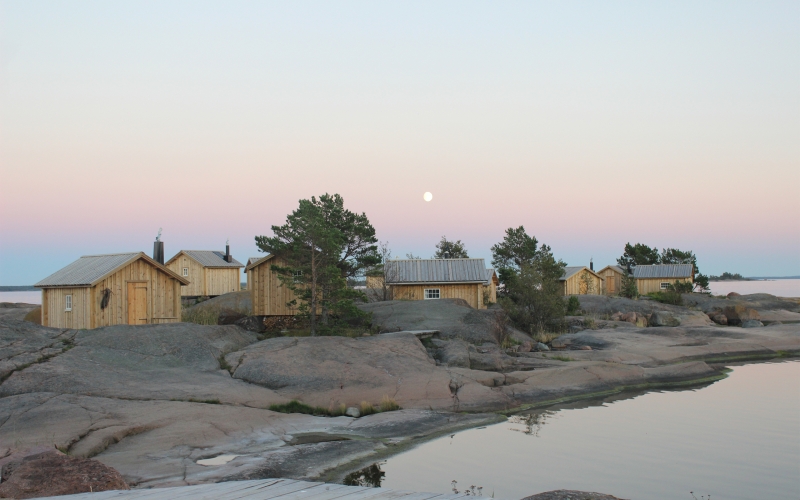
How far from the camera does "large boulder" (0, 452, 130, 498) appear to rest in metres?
8.27

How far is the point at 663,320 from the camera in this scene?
1678 inches

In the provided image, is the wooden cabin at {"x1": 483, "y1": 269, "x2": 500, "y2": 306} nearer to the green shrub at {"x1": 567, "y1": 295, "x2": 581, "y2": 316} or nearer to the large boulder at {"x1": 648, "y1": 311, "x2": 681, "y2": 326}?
the green shrub at {"x1": 567, "y1": 295, "x2": 581, "y2": 316}

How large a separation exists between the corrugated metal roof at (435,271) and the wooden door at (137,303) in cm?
1726

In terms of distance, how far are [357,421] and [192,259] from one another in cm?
4531

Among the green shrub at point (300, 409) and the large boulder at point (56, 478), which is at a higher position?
the large boulder at point (56, 478)

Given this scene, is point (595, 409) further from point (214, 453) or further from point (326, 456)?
point (214, 453)

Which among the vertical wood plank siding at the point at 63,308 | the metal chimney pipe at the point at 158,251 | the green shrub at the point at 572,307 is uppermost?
the metal chimney pipe at the point at 158,251

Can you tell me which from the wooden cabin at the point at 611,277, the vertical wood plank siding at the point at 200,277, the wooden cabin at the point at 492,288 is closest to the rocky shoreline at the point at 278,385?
the wooden cabin at the point at 492,288

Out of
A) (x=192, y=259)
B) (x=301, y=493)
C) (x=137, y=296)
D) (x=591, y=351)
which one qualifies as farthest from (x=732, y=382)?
(x=192, y=259)

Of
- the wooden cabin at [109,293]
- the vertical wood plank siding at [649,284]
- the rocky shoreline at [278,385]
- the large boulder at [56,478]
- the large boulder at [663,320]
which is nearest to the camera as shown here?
the large boulder at [56,478]

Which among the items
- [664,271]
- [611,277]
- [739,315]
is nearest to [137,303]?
[739,315]

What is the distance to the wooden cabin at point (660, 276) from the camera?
73.2 meters

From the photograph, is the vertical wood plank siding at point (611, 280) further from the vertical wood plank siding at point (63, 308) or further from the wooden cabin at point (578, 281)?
the vertical wood plank siding at point (63, 308)

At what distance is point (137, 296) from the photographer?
27.3 metres
